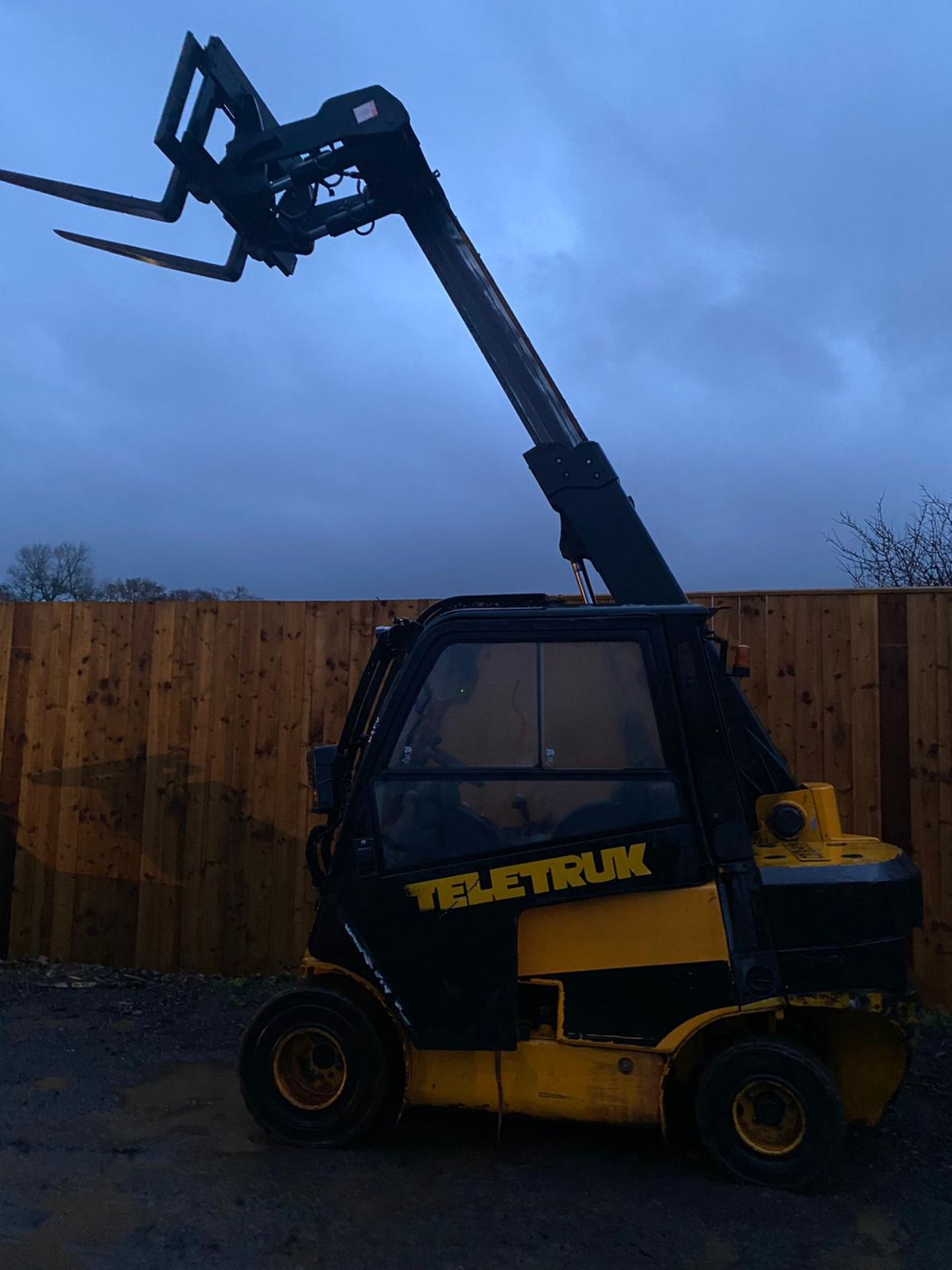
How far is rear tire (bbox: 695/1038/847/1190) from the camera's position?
3502 millimetres

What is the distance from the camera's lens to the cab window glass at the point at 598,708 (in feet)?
12.2

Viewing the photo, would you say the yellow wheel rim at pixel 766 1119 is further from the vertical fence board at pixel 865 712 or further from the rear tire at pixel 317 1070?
the vertical fence board at pixel 865 712

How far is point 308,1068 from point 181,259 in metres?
3.60

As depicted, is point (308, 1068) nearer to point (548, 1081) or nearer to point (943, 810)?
point (548, 1081)

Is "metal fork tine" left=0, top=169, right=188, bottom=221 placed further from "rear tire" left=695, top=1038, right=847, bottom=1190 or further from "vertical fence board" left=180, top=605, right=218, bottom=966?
"rear tire" left=695, top=1038, right=847, bottom=1190

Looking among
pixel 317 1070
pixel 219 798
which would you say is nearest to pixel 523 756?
pixel 317 1070

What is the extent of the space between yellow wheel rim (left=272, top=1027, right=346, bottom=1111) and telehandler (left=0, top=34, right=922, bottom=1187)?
0.03 ft

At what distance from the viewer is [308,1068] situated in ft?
13.0

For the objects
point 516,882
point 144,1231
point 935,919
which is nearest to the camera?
point 144,1231

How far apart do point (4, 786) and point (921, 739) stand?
6170mm

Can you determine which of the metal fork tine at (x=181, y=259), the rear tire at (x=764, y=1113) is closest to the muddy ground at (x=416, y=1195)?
the rear tire at (x=764, y=1113)

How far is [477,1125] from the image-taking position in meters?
4.21

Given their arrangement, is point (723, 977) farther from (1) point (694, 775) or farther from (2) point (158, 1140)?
(2) point (158, 1140)

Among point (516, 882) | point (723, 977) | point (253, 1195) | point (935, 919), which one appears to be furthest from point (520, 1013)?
point (935, 919)
